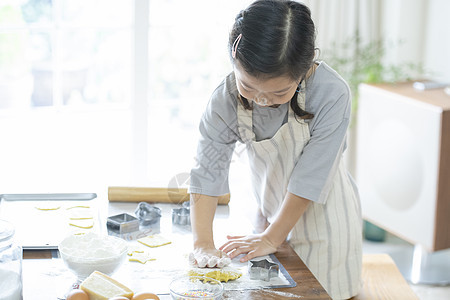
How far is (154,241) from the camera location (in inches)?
57.8

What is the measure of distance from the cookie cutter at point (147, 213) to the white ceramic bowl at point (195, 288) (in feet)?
1.09

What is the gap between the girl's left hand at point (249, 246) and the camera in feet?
4.68

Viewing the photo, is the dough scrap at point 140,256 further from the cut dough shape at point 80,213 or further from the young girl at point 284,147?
the cut dough shape at point 80,213

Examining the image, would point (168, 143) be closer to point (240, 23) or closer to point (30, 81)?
point (30, 81)

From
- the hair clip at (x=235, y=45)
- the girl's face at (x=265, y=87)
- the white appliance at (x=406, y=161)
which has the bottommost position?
the white appliance at (x=406, y=161)

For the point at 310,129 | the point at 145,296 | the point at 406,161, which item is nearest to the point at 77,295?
the point at 145,296

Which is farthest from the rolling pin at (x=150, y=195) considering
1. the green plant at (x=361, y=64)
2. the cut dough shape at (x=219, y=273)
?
the green plant at (x=361, y=64)

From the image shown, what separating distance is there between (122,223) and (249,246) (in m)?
0.30

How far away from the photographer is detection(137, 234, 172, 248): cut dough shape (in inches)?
57.2

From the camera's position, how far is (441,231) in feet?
9.01

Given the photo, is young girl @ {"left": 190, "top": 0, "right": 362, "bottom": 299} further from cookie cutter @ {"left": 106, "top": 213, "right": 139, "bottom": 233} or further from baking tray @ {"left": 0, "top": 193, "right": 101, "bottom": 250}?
baking tray @ {"left": 0, "top": 193, "right": 101, "bottom": 250}

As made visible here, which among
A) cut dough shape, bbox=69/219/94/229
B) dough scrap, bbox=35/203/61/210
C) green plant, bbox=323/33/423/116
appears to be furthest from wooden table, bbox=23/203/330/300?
green plant, bbox=323/33/423/116

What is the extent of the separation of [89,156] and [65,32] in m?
0.63

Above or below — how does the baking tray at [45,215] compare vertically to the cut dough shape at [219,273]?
above
